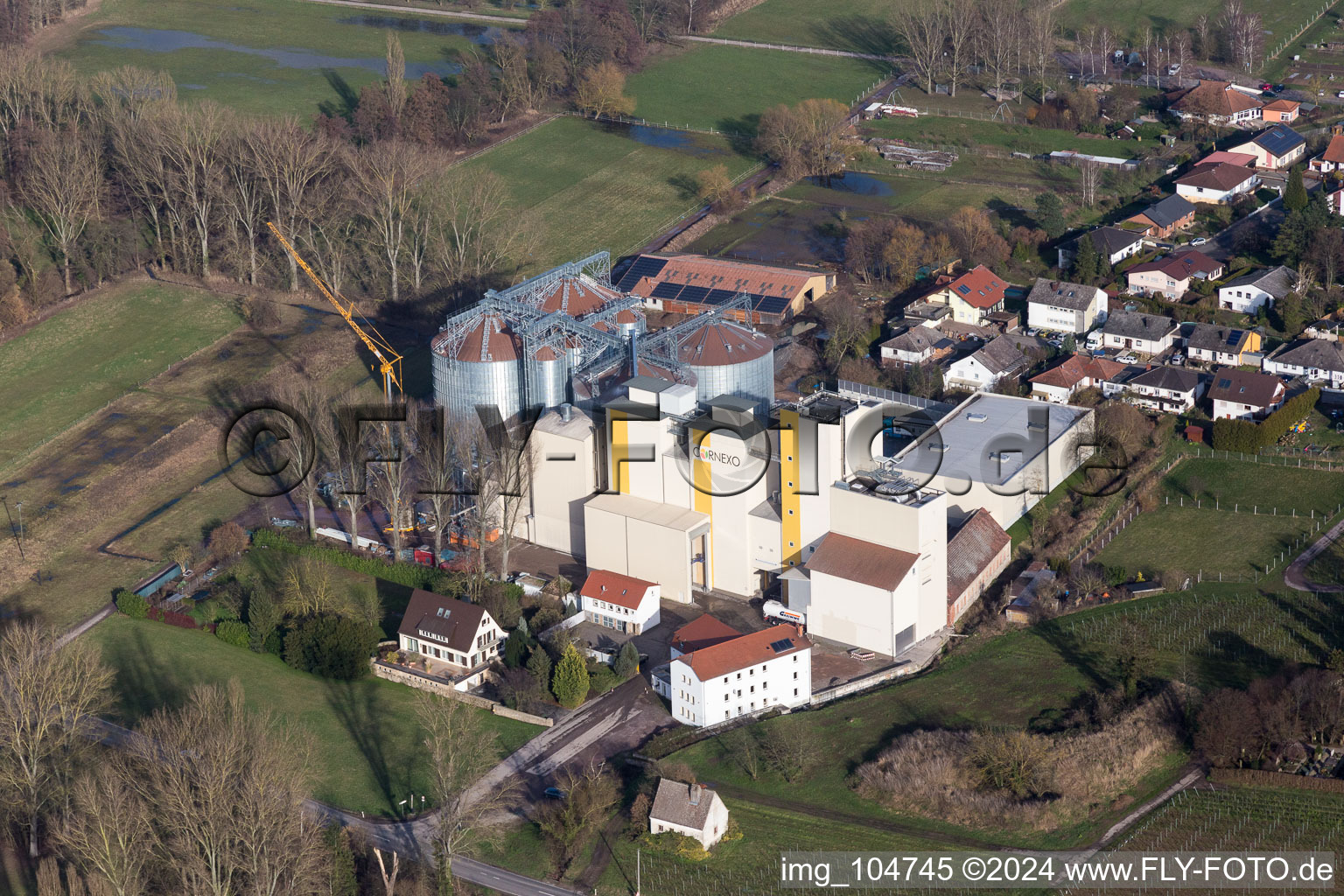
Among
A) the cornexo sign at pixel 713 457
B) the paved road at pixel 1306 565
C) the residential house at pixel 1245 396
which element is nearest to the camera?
the paved road at pixel 1306 565

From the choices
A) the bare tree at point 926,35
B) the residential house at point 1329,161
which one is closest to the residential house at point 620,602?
the residential house at point 1329,161

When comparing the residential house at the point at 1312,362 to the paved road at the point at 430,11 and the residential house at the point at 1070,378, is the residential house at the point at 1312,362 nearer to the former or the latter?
the residential house at the point at 1070,378

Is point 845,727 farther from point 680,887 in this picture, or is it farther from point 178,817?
point 178,817

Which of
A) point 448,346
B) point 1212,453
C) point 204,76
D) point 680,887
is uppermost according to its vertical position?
point 204,76

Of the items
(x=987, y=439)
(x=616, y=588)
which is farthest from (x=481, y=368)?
(x=987, y=439)

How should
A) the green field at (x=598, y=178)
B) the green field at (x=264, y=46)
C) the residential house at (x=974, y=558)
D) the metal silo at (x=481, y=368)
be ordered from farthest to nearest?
the green field at (x=264, y=46)
the green field at (x=598, y=178)
the metal silo at (x=481, y=368)
the residential house at (x=974, y=558)

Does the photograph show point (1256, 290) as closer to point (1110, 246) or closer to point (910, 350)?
point (1110, 246)

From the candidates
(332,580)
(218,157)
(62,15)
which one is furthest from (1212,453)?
(62,15)
